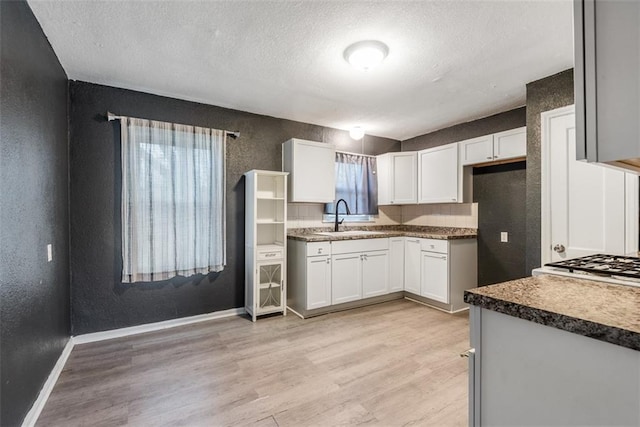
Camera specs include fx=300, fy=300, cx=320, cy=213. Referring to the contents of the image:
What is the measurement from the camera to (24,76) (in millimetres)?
1738

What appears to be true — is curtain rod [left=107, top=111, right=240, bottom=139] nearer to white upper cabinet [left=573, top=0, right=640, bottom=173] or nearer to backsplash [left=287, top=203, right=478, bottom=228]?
backsplash [left=287, top=203, right=478, bottom=228]

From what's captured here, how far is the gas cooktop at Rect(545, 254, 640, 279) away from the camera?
113cm

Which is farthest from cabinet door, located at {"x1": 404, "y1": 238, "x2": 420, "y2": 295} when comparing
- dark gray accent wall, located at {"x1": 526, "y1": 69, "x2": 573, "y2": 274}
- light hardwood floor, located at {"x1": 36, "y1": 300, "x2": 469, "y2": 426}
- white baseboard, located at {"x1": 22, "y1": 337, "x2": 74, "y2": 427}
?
white baseboard, located at {"x1": 22, "y1": 337, "x2": 74, "y2": 427}

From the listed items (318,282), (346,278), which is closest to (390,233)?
(346,278)

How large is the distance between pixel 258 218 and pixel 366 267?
1490mm

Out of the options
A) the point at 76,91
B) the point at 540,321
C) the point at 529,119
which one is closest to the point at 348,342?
the point at 540,321

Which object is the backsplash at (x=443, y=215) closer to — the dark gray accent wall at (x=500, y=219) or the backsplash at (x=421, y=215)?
the backsplash at (x=421, y=215)

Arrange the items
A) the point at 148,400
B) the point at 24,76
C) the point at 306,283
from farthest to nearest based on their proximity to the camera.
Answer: the point at 306,283, the point at 148,400, the point at 24,76

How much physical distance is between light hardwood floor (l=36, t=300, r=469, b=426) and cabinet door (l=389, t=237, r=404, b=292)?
818mm

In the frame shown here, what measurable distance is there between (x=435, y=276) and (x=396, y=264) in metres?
0.54

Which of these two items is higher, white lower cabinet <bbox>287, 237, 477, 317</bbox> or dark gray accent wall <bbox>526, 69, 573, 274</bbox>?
dark gray accent wall <bbox>526, 69, 573, 274</bbox>

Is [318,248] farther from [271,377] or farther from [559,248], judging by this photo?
[559,248]

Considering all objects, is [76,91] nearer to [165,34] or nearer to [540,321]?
[165,34]

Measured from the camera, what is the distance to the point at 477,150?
3.58 m
